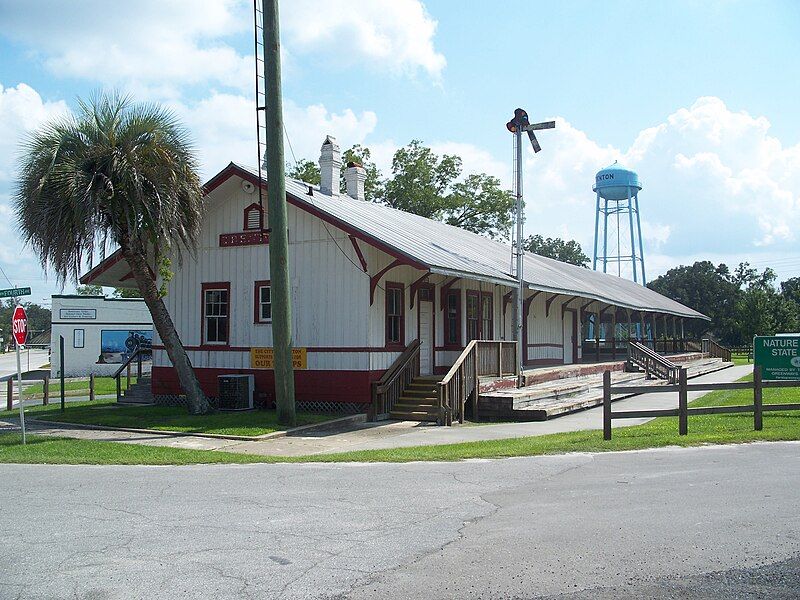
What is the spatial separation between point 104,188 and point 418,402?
28.7ft

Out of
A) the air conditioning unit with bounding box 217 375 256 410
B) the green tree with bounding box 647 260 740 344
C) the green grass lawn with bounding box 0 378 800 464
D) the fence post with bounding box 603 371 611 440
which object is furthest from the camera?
the green tree with bounding box 647 260 740 344

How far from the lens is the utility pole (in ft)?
53.8

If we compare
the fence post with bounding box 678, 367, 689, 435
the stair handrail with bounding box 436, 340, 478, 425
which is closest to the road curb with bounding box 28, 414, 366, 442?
the stair handrail with bounding box 436, 340, 478, 425

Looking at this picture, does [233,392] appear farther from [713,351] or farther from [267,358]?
[713,351]

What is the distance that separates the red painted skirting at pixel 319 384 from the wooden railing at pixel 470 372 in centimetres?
198

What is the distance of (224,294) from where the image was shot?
71.4ft

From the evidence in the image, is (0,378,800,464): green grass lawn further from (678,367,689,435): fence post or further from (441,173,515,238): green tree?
(441,173,515,238): green tree

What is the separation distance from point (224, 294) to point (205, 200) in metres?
2.59

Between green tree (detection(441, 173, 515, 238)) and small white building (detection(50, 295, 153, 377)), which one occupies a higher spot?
green tree (detection(441, 173, 515, 238))

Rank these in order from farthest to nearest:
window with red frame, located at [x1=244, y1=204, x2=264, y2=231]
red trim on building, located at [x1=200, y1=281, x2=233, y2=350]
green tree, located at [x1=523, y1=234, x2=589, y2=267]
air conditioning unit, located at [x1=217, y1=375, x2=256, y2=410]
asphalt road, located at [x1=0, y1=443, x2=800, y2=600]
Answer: green tree, located at [x1=523, y1=234, x2=589, y2=267], red trim on building, located at [x1=200, y1=281, x2=233, y2=350], window with red frame, located at [x1=244, y1=204, x2=264, y2=231], air conditioning unit, located at [x1=217, y1=375, x2=256, y2=410], asphalt road, located at [x1=0, y1=443, x2=800, y2=600]

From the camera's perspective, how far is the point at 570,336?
32.9 meters

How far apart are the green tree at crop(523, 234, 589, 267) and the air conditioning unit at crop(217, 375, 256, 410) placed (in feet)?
302

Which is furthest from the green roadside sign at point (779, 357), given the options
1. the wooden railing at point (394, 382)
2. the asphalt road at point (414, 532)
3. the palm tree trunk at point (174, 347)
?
the palm tree trunk at point (174, 347)

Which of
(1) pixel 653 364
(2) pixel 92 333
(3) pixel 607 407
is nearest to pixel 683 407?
(3) pixel 607 407
